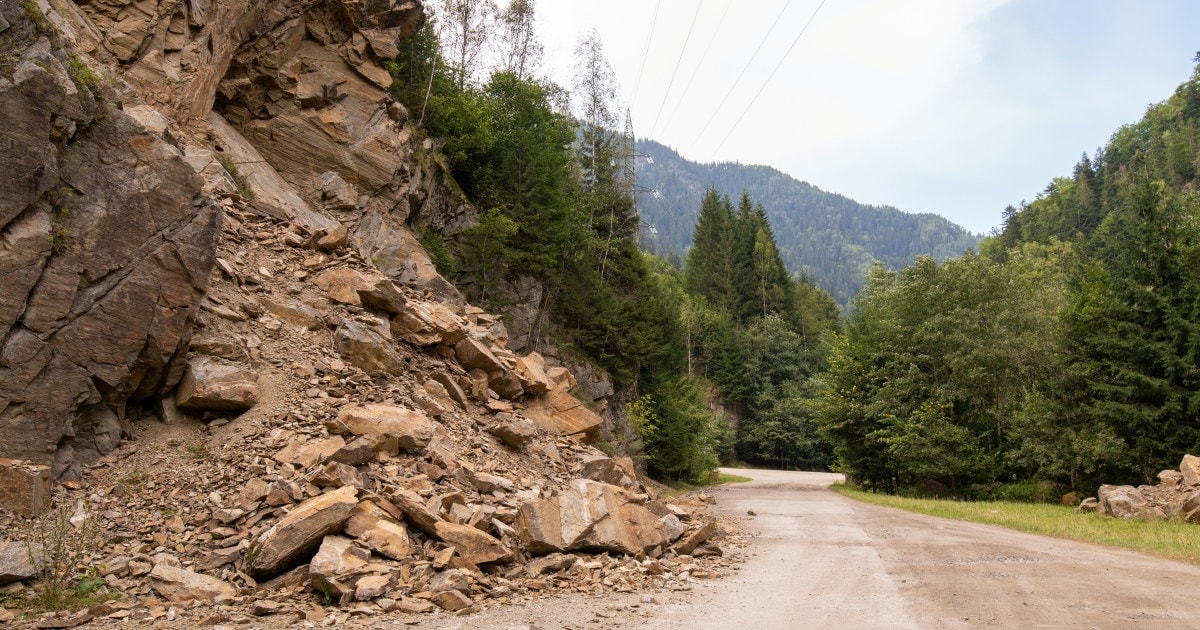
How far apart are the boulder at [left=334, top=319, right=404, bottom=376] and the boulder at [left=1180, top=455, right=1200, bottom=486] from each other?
64.1ft

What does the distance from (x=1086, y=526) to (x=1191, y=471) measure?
4709 mm

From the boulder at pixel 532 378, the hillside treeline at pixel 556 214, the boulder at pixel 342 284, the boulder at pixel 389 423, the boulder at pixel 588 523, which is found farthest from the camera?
the hillside treeline at pixel 556 214

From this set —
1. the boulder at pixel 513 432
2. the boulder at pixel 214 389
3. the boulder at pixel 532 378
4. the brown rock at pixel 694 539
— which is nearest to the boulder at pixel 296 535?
the boulder at pixel 214 389

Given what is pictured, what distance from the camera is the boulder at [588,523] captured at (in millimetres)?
9273

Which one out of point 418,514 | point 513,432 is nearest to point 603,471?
point 513,432

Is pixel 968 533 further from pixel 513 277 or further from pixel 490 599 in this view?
pixel 513 277

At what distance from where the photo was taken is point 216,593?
6957 mm

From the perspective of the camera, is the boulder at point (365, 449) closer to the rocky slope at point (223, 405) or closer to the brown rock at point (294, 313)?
the rocky slope at point (223, 405)

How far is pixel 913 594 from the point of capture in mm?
8383

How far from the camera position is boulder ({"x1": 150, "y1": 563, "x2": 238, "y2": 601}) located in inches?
270

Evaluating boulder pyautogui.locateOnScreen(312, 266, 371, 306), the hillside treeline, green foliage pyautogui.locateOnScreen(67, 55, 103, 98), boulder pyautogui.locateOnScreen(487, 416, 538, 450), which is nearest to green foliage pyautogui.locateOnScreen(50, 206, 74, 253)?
green foliage pyautogui.locateOnScreen(67, 55, 103, 98)

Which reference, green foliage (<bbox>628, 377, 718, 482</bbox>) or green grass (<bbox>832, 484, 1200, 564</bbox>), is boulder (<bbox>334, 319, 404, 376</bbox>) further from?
green foliage (<bbox>628, 377, 718, 482</bbox>)

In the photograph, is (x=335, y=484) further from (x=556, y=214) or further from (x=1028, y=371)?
(x=1028, y=371)

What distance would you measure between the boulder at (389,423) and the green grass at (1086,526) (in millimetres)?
12361
